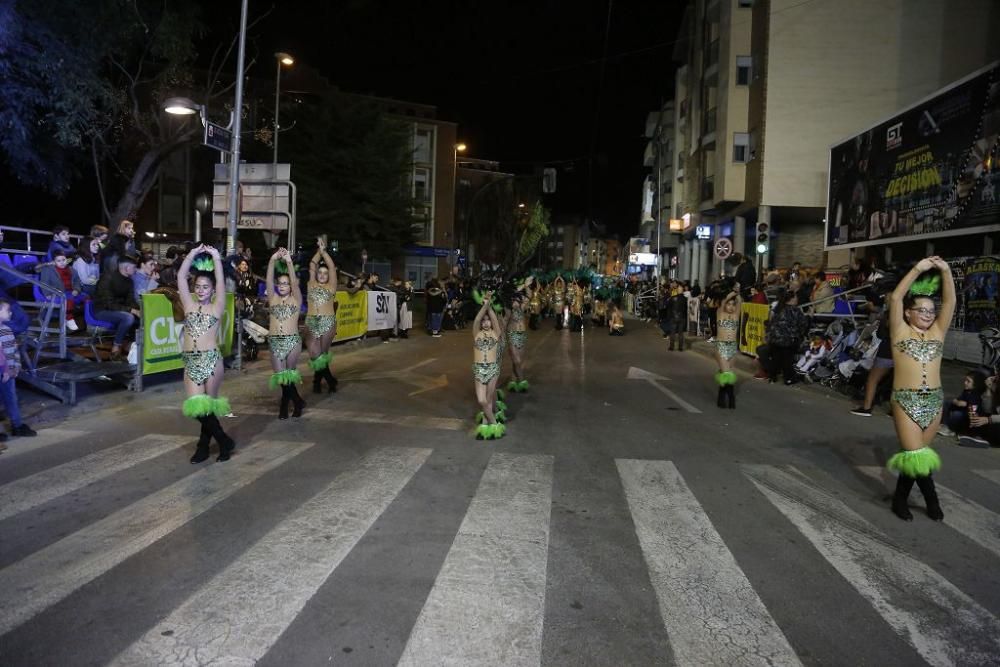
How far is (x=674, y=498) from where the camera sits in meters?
6.05

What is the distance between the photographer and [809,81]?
27859mm

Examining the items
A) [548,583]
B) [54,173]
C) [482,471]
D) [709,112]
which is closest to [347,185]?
[54,173]

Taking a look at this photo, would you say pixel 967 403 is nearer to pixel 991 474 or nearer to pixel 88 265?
pixel 991 474

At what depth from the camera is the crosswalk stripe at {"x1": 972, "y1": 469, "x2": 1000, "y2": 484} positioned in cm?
708

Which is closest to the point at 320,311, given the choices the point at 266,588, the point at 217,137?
the point at 217,137

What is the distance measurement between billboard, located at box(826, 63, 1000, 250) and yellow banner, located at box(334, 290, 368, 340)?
1449 cm

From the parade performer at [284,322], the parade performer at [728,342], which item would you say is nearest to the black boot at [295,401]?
the parade performer at [284,322]

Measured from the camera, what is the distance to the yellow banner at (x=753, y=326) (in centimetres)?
1691

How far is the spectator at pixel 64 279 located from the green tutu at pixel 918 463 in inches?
425

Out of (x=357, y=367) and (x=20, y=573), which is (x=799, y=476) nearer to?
(x=20, y=573)

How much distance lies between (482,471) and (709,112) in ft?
111

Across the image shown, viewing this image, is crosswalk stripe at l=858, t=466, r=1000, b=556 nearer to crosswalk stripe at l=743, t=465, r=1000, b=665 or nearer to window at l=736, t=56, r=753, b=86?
crosswalk stripe at l=743, t=465, r=1000, b=665

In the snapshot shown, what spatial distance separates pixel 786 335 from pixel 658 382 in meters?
2.68

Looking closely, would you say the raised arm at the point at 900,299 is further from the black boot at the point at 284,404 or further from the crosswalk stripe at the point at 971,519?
the black boot at the point at 284,404
